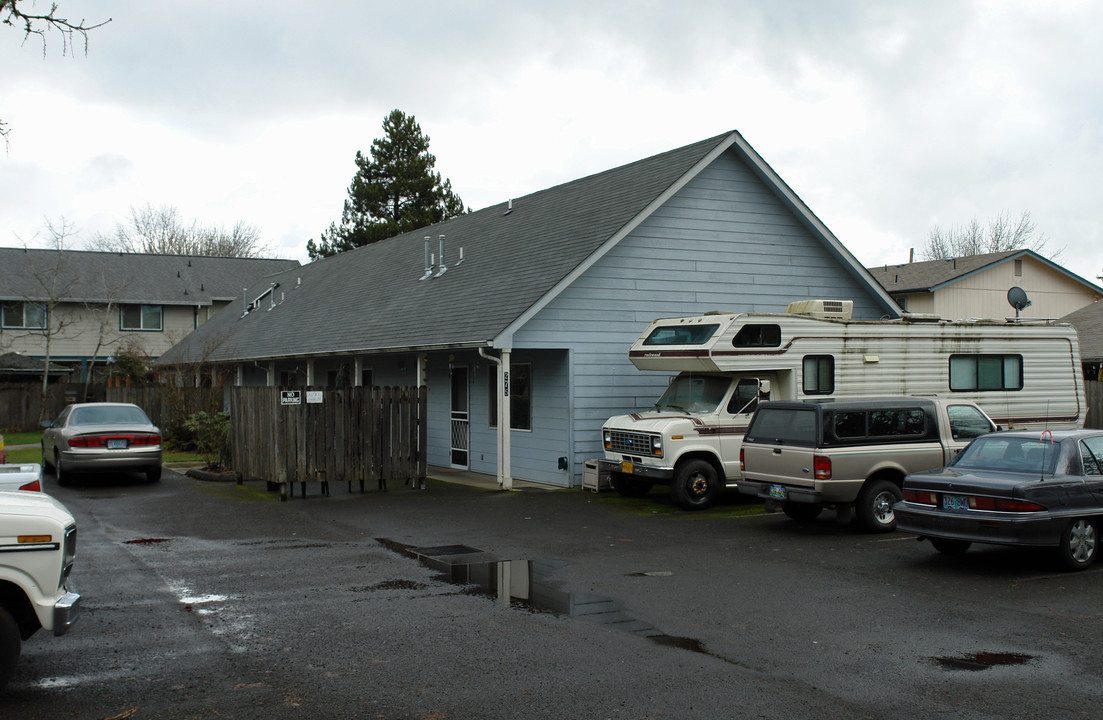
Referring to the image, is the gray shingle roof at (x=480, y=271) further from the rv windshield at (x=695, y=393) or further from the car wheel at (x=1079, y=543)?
the car wheel at (x=1079, y=543)

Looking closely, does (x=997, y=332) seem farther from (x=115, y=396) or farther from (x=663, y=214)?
(x=115, y=396)

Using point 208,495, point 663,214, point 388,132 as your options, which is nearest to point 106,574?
point 208,495

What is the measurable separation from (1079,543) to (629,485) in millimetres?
7858

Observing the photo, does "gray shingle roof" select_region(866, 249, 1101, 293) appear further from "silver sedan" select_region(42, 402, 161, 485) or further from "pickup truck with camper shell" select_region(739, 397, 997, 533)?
"silver sedan" select_region(42, 402, 161, 485)

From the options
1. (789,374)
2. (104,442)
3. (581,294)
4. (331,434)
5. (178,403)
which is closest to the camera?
(789,374)

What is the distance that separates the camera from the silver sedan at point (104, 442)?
61.8 ft

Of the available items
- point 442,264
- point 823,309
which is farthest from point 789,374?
point 442,264

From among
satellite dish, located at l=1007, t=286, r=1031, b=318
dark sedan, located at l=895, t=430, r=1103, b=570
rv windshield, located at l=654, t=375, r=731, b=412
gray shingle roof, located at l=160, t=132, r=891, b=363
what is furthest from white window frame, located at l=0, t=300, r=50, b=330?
dark sedan, located at l=895, t=430, r=1103, b=570

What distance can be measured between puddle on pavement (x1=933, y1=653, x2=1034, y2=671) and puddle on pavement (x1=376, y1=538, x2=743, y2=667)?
1523mm

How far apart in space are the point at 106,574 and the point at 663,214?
1238 centimetres

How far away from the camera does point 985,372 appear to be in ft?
57.0

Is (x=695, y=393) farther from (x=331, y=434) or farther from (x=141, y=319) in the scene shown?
(x=141, y=319)

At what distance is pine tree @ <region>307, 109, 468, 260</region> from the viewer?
2154 inches

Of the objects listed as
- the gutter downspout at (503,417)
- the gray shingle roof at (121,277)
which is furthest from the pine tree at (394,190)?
the gutter downspout at (503,417)
